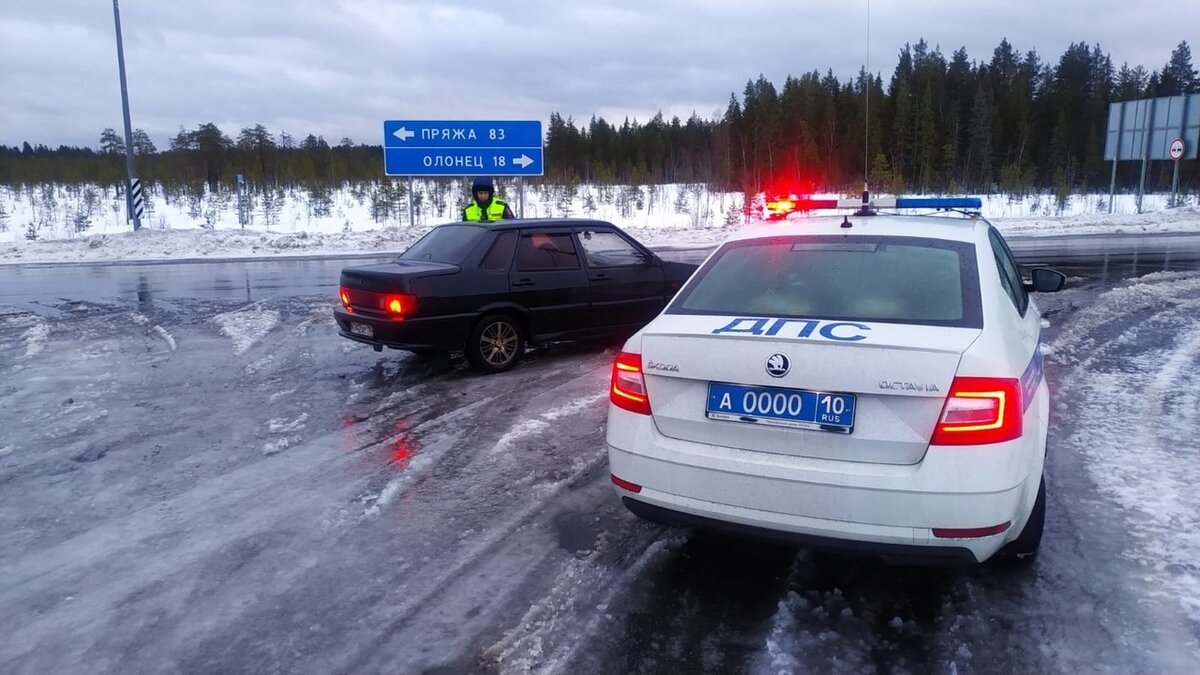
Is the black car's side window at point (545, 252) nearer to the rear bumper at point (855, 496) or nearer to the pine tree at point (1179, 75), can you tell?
the rear bumper at point (855, 496)

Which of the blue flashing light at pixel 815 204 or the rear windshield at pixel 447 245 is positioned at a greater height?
the blue flashing light at pixel 815 204

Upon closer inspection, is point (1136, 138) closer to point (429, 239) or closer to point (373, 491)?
point (429, 239)

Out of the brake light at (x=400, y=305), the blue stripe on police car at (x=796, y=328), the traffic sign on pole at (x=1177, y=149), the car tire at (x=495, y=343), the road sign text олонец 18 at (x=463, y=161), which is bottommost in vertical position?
the car tire at (x=495, y=343)

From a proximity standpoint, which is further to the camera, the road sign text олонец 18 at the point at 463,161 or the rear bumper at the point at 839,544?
the road sign text олонец 18 at the point at 463,161

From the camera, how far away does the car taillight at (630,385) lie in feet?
11.3

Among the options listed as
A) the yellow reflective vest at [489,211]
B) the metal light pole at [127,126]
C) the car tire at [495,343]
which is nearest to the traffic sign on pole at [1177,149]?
the yellow reflective vest at [489,211]

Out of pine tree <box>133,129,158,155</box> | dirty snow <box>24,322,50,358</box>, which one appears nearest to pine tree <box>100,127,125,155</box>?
pine tree <box>133,129,158,155</box>

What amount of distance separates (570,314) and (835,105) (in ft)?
209

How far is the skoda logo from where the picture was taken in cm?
304

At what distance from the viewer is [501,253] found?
7.78 meters

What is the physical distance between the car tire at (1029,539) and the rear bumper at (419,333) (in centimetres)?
507

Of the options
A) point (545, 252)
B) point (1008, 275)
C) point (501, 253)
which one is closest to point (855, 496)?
point (1008, 275)

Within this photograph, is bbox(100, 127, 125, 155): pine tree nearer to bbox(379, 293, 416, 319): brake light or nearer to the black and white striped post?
the black and white striped post

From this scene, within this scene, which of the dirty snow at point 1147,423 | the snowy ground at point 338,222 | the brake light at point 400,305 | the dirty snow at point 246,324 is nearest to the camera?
the dirty snow at point 1147,423
